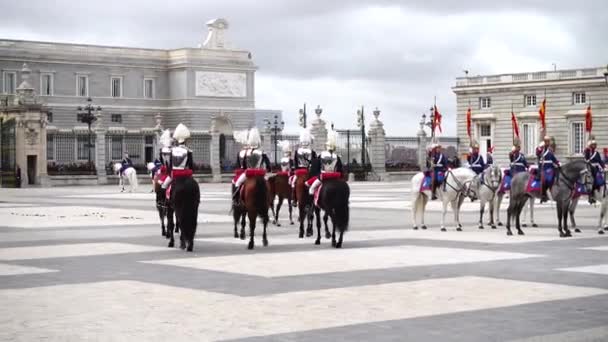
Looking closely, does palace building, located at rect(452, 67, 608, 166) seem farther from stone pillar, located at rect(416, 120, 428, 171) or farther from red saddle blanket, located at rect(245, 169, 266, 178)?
red saddle blanket, located at rect(245, 169, 266, 178)

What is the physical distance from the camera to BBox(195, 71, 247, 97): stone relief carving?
94500 millimetres

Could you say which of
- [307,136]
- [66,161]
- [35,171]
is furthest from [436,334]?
[66,161]

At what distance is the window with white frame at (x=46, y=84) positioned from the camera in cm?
8681

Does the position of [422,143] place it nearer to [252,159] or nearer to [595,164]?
[595,164]

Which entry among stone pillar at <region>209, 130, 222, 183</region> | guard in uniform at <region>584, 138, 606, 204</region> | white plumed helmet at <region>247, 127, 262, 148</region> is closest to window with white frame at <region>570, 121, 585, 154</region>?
stone pillar at <region>209, 130, 222, 183</region>

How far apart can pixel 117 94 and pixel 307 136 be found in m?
70.6

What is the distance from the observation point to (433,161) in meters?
24.2

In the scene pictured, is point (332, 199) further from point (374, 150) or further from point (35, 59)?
point (35, 59)

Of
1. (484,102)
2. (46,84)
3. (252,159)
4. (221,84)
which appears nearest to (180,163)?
(252,159)

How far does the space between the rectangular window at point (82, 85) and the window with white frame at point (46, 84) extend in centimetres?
243

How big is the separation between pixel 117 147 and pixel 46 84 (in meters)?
19.8

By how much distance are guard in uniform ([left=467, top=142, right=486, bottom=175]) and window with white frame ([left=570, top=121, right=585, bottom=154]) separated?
5424cm

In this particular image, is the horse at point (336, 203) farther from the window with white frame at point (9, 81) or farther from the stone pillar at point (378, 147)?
the window with white frame at point (9, 81)

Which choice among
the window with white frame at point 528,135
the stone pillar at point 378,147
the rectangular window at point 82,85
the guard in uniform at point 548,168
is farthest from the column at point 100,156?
the guard in uniform at point 548,168
